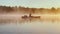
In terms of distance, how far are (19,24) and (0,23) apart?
20 cm

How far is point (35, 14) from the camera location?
1.22 m

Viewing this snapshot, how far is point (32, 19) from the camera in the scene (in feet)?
3.98


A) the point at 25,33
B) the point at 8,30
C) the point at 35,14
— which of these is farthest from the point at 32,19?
the point at 8,30

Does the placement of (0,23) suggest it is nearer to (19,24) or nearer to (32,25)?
(19,24)

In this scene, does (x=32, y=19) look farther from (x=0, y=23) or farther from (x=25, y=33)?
(x=0, y=23)

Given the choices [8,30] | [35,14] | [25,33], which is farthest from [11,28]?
[35,14]

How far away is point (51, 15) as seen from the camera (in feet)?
4.04

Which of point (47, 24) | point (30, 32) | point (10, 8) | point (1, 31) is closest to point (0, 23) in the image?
point (1, 31)

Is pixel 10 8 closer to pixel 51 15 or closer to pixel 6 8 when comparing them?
pixel 6 8

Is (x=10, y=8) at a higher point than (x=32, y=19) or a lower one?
higher

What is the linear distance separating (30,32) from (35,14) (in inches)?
7.8

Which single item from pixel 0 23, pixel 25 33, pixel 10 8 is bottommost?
pixel 25 33

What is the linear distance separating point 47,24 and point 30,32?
202mm

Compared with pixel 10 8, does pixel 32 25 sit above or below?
below
